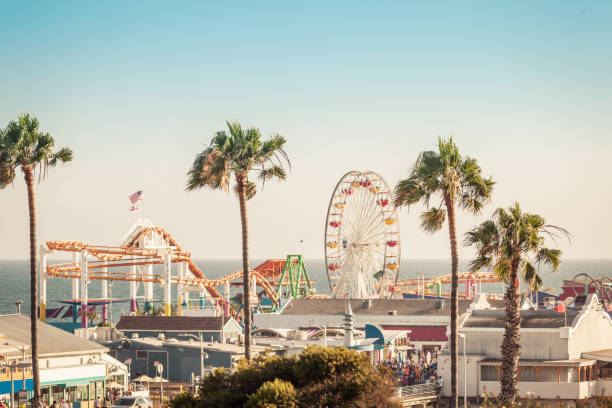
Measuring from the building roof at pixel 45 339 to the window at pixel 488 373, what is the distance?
21.9m

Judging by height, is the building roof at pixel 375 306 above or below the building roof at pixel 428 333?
above

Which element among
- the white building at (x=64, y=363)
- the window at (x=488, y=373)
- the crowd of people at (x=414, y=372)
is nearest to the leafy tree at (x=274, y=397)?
the crowd of people at (x=414, y=372)

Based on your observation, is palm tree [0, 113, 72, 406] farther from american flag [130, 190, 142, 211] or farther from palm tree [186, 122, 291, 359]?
american flag [130, 190, 142, 211]

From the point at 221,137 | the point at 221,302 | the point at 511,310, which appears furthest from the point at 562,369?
the point at 221,302

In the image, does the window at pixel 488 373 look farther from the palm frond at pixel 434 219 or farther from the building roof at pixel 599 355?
the palm frond at pixel 434 219

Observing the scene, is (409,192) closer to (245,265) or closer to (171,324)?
(245,265)

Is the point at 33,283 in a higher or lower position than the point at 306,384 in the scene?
higher

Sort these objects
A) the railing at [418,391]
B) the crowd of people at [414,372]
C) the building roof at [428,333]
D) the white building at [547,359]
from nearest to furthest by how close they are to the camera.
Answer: the railing at [418,391] < the white building at [547,359] < the crowd of people at [414,372] < the building roof at [428,333]

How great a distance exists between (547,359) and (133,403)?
21.8m

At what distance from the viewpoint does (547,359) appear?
54.9 meters

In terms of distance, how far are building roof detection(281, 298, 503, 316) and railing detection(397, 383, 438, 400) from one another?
112 ft

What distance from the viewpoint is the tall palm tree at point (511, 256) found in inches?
1674

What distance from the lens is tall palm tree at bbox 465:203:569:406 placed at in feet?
140

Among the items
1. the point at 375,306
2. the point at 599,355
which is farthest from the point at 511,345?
the point at 375,306
